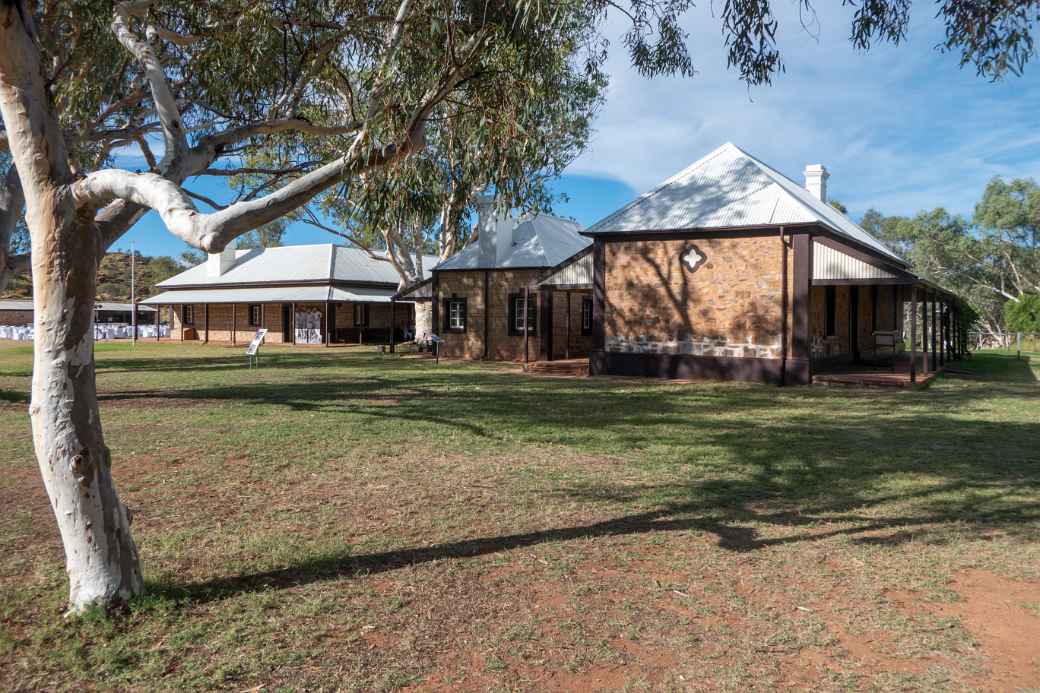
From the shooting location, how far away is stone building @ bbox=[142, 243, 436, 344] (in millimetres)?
38312

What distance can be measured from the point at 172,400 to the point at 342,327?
24960mm

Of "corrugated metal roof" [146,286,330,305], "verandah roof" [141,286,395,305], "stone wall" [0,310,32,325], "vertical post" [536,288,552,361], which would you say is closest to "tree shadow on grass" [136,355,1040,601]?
"vertical post" [536,288,552,361]

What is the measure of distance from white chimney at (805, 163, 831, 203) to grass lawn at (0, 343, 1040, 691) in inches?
631

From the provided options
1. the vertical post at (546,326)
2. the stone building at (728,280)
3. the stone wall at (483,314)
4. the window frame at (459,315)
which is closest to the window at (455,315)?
the window frame at (459,315)

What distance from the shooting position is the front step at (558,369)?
2084 centimetres

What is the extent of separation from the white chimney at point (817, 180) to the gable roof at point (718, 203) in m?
6.01

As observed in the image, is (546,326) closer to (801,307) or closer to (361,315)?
(801,307)

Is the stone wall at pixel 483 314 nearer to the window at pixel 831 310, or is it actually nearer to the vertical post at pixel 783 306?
the window at pixel 831 310

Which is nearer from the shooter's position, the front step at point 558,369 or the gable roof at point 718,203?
the gable roof at point 718,203

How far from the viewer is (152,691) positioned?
3.46 meters

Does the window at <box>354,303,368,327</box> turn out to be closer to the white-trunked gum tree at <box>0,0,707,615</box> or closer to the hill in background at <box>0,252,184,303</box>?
the white-trunked gum tree at <box>0,0,707,615</box>

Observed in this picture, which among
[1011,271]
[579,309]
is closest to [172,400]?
[579,309]

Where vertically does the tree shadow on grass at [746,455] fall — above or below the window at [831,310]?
below

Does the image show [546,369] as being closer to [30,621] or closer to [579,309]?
[579,309]
